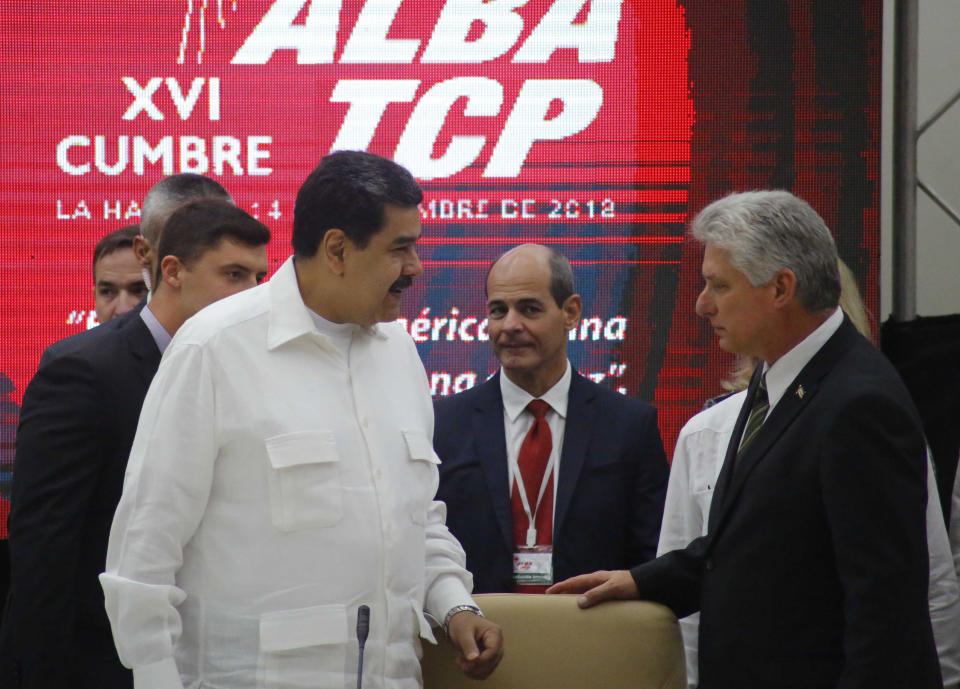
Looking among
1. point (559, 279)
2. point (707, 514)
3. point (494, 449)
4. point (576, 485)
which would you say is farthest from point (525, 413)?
point (707, 514)

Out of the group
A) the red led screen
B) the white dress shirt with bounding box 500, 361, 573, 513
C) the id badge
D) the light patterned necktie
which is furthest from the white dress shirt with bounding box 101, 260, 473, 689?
the red led screen

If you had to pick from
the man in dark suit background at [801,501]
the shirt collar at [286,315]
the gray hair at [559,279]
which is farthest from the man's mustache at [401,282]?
the gray hair at [559,279]

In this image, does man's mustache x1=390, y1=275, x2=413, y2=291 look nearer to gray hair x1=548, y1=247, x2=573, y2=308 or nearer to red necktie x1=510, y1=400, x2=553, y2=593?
red necktie x1=510, y1=400, x2=553, y2=593

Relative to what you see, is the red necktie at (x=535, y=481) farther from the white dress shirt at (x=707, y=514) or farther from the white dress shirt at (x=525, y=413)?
the white dress shirt at (x=707, y=514)

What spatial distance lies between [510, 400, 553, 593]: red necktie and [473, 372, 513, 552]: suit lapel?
5cm

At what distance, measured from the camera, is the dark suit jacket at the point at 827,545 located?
6.31 ft

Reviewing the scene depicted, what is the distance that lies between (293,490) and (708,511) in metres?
1.24

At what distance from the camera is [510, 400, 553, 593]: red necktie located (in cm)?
321

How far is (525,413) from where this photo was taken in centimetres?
340

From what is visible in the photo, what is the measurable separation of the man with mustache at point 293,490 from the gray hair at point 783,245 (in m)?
0.59

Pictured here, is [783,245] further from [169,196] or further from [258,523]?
[169,196]

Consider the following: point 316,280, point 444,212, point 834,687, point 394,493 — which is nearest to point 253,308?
point 316,280

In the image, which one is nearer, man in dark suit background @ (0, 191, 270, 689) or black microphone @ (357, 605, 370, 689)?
black microphone @ (357, 605, 370, 689)

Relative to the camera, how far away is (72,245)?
4172 millimetres
